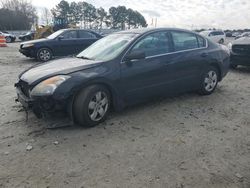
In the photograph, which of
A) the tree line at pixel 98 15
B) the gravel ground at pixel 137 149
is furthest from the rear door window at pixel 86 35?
the tree line at pixel 98 15

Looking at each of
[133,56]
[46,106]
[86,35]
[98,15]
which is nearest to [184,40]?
[133,56]

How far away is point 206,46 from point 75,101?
3.52m

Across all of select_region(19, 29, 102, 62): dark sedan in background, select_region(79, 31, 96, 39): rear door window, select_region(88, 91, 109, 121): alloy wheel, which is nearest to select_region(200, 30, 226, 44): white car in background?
select_region(79, 31, 96, 39): rear door window

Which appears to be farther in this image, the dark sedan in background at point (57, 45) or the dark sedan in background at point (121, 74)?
the dark sedan in background at point (57, 45)

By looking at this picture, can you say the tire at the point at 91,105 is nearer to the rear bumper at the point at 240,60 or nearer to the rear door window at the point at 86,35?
the rear bumper at the point at 240,60

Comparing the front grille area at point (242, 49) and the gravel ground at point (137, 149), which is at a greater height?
the front grille area at point (242, 49)

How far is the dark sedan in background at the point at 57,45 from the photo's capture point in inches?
524

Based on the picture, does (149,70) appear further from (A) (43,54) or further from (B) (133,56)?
(A) (43,54)

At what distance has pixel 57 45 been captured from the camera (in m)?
13.5

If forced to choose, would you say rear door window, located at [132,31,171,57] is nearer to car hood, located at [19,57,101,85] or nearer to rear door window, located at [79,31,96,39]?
car hood, located at [19,57,101,85]

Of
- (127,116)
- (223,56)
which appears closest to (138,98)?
(127,116)

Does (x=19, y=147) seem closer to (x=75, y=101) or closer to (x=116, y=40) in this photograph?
(x=75, y=101)

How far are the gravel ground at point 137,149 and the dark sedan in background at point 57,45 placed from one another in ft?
25.3

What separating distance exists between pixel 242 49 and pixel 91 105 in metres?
6.98
